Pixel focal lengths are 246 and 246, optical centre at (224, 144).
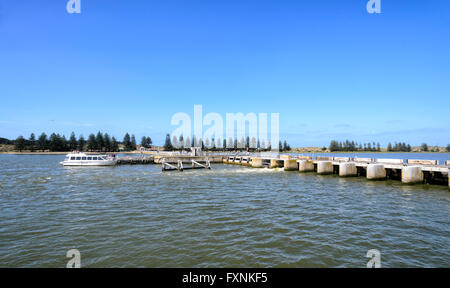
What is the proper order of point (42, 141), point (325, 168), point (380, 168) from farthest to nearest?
1. point (42, 141)
2. point (325, 168)
3. point (380, 168)

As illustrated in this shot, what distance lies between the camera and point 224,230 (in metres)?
14.1

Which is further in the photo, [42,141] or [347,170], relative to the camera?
[42,141]

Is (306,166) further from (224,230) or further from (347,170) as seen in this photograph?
(224,230)

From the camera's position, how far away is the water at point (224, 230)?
10.6 metres

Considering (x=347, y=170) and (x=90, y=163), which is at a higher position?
(x=347, y=170)

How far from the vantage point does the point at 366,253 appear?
11062 millimetres

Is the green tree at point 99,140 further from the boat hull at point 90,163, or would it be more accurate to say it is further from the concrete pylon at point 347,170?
the concrete pylon at point 347,170

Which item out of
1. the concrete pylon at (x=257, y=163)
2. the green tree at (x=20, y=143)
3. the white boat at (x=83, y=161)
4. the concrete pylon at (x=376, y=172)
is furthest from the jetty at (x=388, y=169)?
the green tree at (x=20, y=143)

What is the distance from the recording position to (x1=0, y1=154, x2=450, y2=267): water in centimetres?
1062

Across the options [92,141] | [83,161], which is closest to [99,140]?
[92,141]
